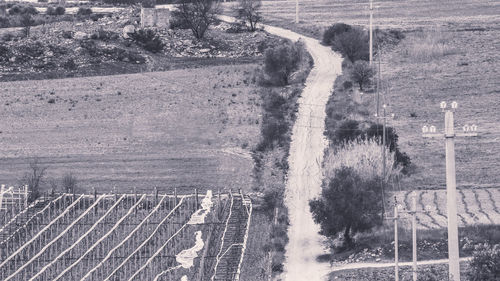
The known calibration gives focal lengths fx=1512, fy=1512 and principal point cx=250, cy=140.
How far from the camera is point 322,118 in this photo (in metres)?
65.9

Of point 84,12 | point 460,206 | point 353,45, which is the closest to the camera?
point 460,206

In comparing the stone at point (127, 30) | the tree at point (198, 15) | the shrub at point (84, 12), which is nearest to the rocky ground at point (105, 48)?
the stone at point (127, 30)

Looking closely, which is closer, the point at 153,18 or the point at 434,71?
the point at 434,71

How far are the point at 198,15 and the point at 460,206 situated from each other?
41.1 metres

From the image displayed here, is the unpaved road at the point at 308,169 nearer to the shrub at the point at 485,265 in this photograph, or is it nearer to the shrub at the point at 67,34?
the shrub at the point at 485,265

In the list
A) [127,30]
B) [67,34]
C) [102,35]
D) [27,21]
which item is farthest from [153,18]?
[27,21]

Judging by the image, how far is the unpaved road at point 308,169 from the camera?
46344mm

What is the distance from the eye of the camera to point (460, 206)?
50.8 metres

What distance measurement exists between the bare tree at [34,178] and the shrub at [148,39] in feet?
72.3

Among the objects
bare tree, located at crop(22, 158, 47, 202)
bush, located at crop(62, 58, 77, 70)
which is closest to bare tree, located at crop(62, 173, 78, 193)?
bare tree, located at crop(22, 158, 47, 202)

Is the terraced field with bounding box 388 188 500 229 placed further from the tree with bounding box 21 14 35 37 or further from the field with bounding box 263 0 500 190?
the tree with bounding box 21 14 35 37

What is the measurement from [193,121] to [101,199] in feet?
45.8

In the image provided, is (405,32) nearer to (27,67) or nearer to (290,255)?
(27,67)

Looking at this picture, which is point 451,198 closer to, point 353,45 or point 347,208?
point 347,208
